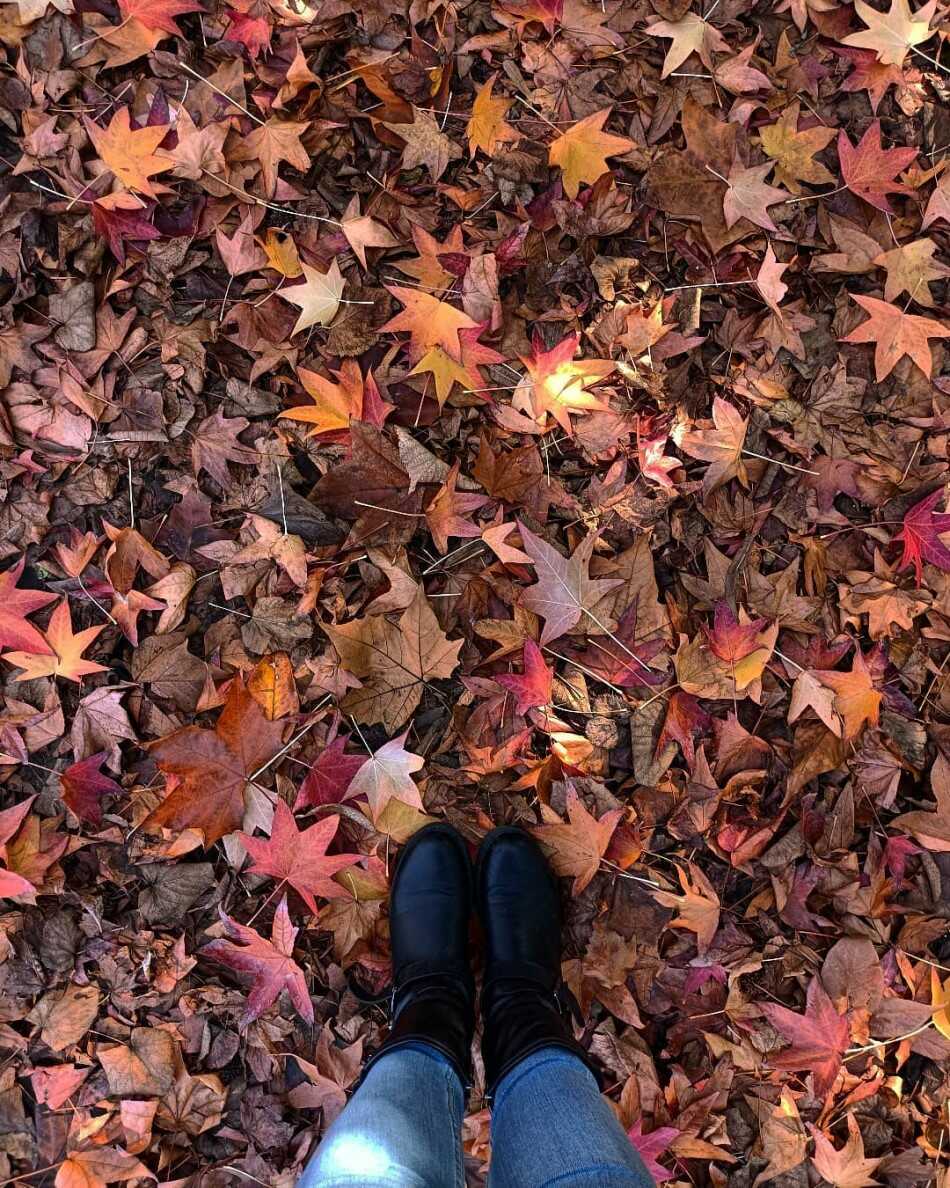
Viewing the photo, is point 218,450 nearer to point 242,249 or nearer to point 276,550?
point 276,550

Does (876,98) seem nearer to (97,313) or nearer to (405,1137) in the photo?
(97,313)

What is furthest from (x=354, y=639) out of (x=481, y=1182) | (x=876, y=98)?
(x=876, y=98)

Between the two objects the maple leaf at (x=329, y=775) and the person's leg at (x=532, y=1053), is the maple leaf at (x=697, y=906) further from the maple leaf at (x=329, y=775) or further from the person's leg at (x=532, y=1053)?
the maple leaf at (x=329, y=775)

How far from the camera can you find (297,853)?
5.51 feet

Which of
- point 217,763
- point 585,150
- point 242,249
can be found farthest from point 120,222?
point 217,763

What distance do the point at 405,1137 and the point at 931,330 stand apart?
6.57 ft

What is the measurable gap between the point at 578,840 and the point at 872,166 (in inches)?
66.6

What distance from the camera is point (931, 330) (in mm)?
1790

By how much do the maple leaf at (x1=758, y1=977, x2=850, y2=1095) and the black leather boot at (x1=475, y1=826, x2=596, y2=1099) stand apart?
0.46 meters

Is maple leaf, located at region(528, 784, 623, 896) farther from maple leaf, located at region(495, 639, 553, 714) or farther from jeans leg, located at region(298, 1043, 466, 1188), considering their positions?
jeans leg, located at region(298, 1043, 466, 1188)

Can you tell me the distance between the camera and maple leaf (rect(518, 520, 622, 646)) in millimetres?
1717

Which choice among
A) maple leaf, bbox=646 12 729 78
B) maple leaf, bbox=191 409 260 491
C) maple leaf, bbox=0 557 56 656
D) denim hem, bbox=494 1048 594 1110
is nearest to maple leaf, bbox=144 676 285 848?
maple leaf, bbox=0 557 56 656

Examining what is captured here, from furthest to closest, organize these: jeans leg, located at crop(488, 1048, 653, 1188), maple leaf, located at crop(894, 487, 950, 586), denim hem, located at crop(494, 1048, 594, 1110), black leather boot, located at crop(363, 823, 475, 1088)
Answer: maple leaf, located at crop(894, 487, 950, 586) < black leather boot, located at crop(363, 823, 475, 1088) < denim hem, located at crop(494, 1048, 594, 1110) < jeans leg, located at crop(488, 1048, 653, 1188)

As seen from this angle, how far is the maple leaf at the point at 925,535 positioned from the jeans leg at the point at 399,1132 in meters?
1.49
